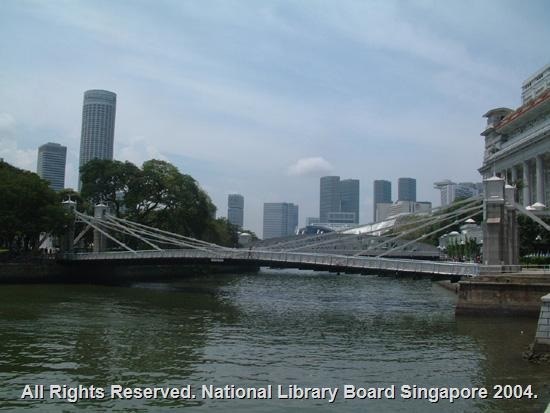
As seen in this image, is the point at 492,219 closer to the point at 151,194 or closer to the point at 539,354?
the point at 539,354

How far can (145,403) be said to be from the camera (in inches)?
576

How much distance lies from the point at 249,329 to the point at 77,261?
3436cm

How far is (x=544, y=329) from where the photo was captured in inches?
741

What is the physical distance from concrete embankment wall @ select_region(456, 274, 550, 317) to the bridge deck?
237cm

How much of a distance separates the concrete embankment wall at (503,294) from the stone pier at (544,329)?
40.8ft

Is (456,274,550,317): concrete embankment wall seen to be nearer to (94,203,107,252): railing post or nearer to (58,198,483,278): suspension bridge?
(58,198,483,278): suspension bridge

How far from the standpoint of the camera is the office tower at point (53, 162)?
7165 inches

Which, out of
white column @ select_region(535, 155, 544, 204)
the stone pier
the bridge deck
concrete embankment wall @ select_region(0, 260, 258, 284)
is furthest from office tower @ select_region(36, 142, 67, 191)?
the stone pier

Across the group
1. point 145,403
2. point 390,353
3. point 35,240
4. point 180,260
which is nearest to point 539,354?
point 390,353

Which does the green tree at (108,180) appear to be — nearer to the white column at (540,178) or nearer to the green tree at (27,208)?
the green tree at (27,208)

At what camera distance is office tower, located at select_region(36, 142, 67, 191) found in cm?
18200

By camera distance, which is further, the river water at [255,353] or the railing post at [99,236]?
the railing post at [99,236]

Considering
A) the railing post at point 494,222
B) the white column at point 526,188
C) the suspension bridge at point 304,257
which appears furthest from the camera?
the white column at point 526,188

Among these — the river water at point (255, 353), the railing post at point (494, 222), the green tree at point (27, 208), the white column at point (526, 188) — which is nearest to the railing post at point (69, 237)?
the green tree at point (27, 208)
